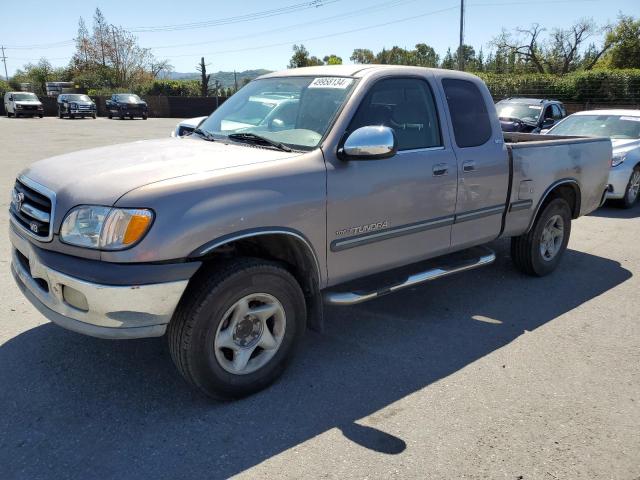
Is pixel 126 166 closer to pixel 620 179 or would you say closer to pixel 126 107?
pixel 620 179

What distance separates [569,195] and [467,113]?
1988 mm

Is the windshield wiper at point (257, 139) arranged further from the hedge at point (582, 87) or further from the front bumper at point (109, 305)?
the hedge at point (582, 87)

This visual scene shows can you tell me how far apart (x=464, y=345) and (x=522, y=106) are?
38.1 ft

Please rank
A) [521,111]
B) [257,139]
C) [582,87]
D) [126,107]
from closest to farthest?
[257,139] < [521,111] < [582,87] < [126,107]

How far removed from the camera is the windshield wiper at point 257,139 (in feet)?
11.9

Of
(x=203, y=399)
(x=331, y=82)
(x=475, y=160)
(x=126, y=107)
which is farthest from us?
(x=126, y=107)

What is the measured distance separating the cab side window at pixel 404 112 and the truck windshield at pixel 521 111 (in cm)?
1028

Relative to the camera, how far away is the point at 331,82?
157 inches

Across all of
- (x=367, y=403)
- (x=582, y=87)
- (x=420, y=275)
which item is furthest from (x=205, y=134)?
(x=582, y=87)

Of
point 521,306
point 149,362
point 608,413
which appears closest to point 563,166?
point 521,306

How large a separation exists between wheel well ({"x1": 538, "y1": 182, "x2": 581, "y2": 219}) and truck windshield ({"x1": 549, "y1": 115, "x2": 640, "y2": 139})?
468 cm

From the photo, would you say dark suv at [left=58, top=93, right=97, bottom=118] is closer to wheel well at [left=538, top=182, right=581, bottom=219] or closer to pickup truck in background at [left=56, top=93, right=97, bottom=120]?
pickup truck in background at [left=56, top=93, right=97, bottom=120]

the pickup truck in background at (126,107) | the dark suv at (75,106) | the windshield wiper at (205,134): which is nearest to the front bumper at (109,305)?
the windshield wiper at (205,134)

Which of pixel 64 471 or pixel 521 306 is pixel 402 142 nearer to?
pixel 521 306
